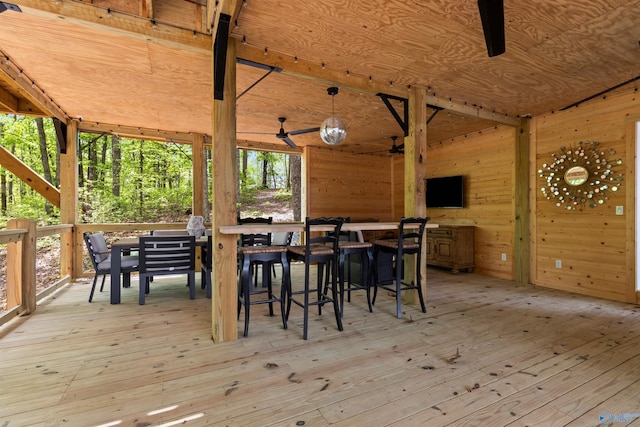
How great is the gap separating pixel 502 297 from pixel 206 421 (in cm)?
371

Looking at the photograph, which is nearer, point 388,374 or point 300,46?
point 388,374

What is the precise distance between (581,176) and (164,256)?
5.41 metres

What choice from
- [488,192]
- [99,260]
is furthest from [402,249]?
[99,260]

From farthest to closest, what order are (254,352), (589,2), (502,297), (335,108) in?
(335,108) → (502,297) → (254,352) → (589,2)

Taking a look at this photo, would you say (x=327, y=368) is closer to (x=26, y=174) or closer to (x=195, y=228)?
(x=195, y=228)

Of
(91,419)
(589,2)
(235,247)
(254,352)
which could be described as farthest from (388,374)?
(589,2)

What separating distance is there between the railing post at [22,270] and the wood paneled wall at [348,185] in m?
4.34

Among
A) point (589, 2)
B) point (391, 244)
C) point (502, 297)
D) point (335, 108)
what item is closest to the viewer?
point (589, 2)

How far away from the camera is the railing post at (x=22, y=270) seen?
119 inches

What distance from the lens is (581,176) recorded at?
395cm

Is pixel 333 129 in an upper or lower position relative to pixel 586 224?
upper

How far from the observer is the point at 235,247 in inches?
99.7

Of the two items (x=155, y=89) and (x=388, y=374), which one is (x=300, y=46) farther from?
(x=388, y=374)

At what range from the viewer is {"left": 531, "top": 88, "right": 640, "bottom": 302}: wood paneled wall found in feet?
12.0
